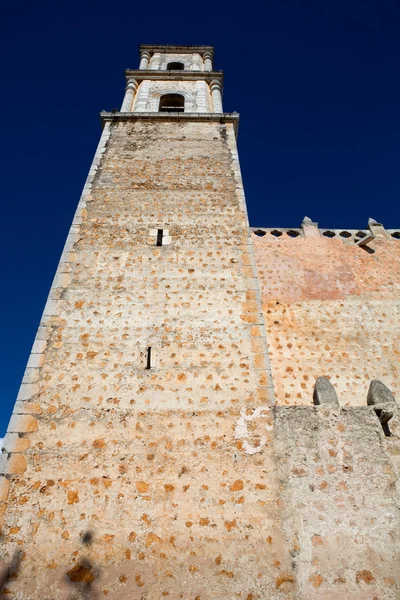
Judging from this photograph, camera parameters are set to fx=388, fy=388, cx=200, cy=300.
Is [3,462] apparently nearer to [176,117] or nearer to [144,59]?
[176,117]

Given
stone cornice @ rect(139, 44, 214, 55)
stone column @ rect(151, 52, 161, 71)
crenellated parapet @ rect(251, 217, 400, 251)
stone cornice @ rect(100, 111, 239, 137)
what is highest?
stone cornice @ rect(139, 44, 214, 55)

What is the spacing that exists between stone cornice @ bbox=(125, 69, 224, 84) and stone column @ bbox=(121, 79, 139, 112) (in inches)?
18.3

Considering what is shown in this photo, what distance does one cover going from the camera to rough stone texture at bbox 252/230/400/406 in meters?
8.37

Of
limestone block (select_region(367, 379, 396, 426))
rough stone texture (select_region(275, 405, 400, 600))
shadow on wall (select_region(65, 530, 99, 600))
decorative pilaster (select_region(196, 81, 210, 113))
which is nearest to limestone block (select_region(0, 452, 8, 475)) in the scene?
shadow on wall (select_region(65, 530, 99, 600))

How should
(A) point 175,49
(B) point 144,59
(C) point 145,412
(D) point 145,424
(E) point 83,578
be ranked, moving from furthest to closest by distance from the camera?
(A) point 175,49, (B) point 144,59, (C) point 145,412, (D) point 145,424, (E) point 83,578

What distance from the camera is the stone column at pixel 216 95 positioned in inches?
506

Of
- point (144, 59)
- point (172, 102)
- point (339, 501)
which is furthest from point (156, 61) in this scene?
point (339, 501)

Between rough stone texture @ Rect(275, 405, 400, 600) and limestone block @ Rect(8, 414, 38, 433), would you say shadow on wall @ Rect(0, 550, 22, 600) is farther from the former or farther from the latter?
rough stone texture @ Rect(275, 405, 400, 600)

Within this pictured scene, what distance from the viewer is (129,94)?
44.5 feet

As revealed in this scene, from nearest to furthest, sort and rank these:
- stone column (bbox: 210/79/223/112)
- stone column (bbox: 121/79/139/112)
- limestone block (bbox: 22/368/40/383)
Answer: limestone block (bbox: 22/368/40/383), stone column (bbox: 121/79/139/112), stone column (bbox: 210/79/223/112)

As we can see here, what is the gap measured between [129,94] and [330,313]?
1027cm

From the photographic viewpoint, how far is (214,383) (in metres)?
5.62

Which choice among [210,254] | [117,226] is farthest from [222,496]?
[117,226]

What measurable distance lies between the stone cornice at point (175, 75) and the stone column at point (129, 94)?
0.46 metres
